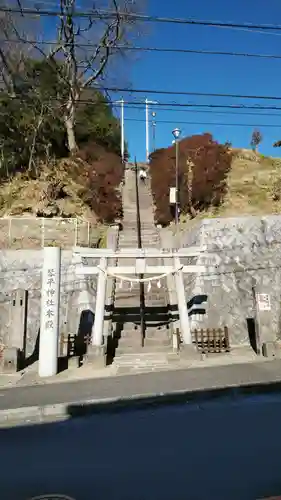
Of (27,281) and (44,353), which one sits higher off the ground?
(27,281)

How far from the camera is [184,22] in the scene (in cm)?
756

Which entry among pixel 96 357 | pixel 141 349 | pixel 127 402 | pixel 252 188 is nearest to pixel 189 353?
pixel 141 349

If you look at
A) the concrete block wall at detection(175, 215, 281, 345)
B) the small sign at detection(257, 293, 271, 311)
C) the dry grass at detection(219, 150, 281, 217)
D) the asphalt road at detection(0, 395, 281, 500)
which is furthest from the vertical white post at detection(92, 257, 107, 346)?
the dry grass at detection(219, 150, 281, 217)

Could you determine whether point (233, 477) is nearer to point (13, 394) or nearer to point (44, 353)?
point (13, 394)

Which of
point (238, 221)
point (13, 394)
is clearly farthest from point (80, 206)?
point (13, 394)

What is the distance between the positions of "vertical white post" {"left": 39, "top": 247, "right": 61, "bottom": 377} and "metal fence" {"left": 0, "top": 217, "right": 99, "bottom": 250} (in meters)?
6.51

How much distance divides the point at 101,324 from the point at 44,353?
83.6 inches

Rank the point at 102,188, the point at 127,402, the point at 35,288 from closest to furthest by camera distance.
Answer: the point at 127,402
the point at 35,288
the point at 102,188

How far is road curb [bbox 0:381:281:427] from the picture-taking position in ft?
23.7

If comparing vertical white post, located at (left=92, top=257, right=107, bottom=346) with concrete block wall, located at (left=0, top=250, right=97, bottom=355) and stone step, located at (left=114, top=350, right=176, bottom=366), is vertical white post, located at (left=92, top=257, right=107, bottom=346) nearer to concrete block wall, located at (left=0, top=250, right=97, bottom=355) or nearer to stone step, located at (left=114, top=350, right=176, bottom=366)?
stone step, located at (left=114, top=350, right=176, bottom=366)

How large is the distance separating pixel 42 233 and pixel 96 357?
8908 millimetres

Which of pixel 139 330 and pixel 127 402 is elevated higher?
pixel 139 330

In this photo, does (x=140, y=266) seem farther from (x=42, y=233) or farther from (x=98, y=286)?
(x=42, y=233)

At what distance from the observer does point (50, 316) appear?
1033 centimetres
